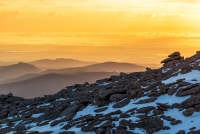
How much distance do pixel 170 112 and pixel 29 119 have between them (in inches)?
646

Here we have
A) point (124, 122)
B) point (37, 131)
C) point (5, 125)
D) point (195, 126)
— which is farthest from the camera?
point (5, 125)

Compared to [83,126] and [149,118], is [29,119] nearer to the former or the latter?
[83,126]

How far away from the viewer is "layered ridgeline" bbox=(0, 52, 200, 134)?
27.2 metres

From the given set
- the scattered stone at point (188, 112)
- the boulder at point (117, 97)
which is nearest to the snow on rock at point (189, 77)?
the boulder at point (117, 97)

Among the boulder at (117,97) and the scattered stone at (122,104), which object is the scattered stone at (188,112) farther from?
the boulder at (117,97)

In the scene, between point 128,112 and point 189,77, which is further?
point 189,77

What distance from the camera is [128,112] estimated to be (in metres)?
30.6

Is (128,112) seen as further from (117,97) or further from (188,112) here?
(188,112)

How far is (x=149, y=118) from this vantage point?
92.8ft

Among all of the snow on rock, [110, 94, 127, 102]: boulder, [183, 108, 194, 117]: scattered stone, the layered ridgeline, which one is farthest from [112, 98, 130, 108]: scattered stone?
[183, 108, 194, 117]: scattered stone

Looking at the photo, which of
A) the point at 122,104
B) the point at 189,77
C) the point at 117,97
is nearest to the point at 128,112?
the point at 122,104

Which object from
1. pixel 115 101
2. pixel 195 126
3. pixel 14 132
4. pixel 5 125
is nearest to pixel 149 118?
pixel 195 126

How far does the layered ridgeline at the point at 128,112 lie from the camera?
27188 millimetres

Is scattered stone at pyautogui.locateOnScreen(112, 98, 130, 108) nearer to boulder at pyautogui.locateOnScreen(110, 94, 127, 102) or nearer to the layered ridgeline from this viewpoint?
the layered ridgeline
